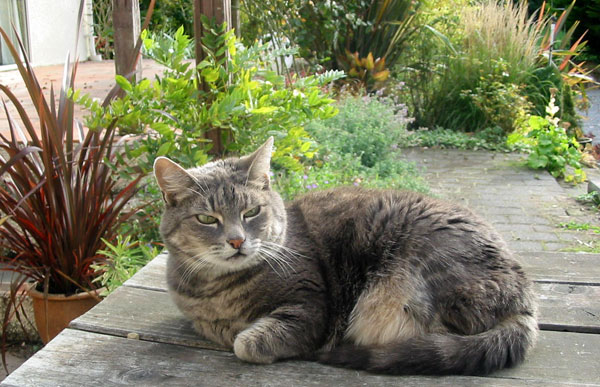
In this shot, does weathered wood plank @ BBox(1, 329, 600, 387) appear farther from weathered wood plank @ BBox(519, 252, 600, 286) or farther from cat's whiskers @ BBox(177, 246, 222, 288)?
weathered wood plank @ BBox(519, 252, 600, 286)

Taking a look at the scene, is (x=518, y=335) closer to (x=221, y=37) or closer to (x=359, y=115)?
(x=221, y=37)

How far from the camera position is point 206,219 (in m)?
1.96

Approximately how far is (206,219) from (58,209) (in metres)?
1.58

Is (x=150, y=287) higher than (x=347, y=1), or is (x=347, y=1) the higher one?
(x=347, y=1)

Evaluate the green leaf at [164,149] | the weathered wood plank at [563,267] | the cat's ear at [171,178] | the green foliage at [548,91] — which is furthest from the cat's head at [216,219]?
the green foliage at [548,91]

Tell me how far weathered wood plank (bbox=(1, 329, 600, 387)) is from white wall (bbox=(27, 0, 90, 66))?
26.4 feet

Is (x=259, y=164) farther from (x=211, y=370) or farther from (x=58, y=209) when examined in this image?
(x=58, y=209)

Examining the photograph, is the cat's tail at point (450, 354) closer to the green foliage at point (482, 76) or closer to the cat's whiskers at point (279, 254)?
the cat's whiskers at point (279, 254)

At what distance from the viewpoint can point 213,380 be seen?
176 cm

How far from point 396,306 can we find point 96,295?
2.02 m

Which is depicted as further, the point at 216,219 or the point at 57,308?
the point at 57,308

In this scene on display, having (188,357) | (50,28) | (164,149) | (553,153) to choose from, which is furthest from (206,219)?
(50,28)

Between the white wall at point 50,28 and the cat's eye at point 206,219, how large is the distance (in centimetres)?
798

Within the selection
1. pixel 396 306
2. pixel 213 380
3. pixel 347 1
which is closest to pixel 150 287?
pixel 213 380
